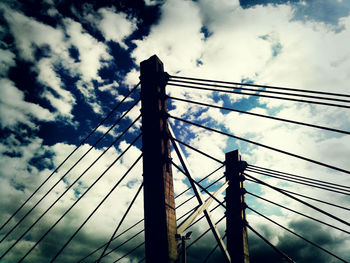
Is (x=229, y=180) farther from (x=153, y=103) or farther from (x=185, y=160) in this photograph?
(x=153, y=103)

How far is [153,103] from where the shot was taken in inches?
228

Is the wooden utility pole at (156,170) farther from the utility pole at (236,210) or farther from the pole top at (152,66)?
the utility pole at (236,210)

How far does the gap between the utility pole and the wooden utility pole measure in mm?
3748

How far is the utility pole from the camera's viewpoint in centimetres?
720

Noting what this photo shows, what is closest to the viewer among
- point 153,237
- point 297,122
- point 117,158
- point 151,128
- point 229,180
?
point 153,237

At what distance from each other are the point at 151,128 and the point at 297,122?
3.64m

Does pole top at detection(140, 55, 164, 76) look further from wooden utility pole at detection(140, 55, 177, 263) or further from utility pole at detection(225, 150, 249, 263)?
utility pole at detection(225, 150, 249, 263)

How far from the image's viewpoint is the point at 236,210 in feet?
25.2

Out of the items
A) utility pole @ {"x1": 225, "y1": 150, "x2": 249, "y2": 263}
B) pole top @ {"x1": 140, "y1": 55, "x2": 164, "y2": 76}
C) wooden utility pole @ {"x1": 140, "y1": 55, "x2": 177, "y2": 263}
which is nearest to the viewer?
wooden utility pole @ {"x1": 140, "y1": 55, "x2": 177, "y2": 263}

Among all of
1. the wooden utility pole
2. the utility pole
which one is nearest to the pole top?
the wooden utility pole

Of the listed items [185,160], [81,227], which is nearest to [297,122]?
[185,160]

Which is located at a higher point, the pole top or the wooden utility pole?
the pole top

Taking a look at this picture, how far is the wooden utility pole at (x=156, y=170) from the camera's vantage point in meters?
4.41

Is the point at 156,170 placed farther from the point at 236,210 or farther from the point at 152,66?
the point at 236,210
